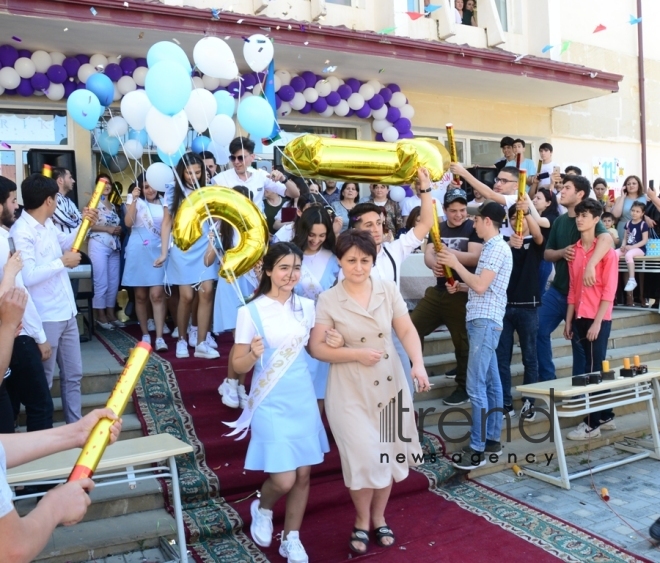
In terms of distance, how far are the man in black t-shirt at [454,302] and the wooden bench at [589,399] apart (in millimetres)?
688

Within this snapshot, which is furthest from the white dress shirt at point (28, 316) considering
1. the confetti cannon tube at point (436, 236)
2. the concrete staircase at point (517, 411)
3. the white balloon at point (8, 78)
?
the white balloon at point (8, 78)

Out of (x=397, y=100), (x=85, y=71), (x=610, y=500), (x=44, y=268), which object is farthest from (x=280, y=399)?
(x=397, y=100)

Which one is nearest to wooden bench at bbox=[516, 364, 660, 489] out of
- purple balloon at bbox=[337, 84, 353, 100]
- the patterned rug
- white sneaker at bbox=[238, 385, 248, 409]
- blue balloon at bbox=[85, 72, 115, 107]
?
the patterned rug

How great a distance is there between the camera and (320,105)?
8.79m

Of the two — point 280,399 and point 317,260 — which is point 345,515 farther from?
point 317,260

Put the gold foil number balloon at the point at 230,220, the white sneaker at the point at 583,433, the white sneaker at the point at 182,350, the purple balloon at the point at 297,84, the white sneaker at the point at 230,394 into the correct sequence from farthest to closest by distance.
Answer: the purple balloon at the point at 297,84 < the white sneaker at the point at 182,350 < the white sneaker at the point at 583,433 < the white sneaker at the point at 230,394 < the gold foil number balloon at the point at 230,220

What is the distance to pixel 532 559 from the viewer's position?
11.6 ft

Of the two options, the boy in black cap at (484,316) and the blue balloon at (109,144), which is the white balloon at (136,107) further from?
the boy in black cap at (484,316)

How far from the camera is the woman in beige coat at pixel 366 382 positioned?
347 centimetres

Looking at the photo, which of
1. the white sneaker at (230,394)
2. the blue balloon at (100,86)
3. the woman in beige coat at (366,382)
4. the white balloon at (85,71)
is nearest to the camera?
the woman in beige coat at (366,382)

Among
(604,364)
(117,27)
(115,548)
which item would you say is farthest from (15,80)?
(604,364)

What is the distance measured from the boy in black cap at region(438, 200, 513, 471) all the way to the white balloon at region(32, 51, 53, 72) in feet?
16.8

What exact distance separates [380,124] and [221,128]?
16.2 ft

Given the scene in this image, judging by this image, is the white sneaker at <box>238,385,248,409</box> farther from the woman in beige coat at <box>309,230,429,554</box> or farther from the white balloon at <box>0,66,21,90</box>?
the white balloon at <box>0,66,21,90</box>
